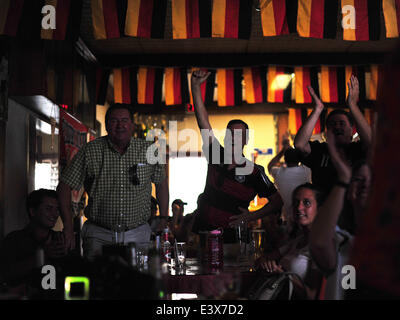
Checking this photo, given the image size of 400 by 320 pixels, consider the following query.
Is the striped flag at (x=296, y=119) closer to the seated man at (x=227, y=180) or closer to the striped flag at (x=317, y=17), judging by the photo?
the striped flag at (x=317, y=17)

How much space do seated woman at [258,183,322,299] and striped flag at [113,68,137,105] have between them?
484 cm

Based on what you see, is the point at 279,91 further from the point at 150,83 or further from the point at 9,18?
the point at 9,18

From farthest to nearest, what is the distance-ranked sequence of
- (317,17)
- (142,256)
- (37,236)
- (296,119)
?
(296,119)
(317,17)
(37,236)
(142,256)

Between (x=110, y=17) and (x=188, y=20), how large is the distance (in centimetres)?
74

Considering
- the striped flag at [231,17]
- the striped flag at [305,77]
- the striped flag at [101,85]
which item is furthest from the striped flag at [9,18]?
the striped flag at [305,77]

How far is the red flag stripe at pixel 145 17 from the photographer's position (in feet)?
15.0

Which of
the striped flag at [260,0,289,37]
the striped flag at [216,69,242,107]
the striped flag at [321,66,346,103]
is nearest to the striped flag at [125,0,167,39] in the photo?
the striped flag at [260,0,289,37]

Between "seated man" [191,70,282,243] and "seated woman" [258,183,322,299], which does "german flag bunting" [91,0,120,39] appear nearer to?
"seated man" [191,70,282,243]

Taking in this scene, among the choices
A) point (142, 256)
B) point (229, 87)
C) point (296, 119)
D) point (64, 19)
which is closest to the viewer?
point (142, 256)

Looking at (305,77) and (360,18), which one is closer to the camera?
(360,18)

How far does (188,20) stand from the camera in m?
4.72

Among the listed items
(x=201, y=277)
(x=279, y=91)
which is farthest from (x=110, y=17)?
Answer: (x=279, y=91)

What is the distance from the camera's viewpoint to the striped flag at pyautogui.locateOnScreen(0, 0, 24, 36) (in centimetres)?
387

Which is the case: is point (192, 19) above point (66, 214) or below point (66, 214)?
above
